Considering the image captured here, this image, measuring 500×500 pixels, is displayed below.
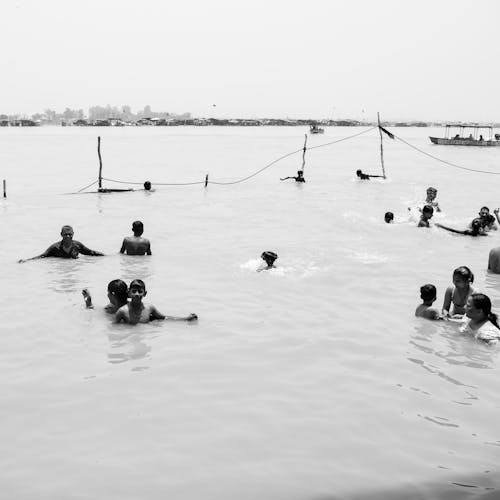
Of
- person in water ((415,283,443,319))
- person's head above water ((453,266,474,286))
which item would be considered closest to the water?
person in water ((415,283,443,319))

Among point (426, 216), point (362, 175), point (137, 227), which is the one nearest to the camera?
point (137, 227)

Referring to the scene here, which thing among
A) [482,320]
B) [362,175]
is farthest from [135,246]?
[362,175]

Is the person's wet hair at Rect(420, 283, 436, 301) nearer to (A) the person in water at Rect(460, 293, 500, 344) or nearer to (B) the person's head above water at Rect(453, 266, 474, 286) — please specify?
(B) the person's head above water at Rect(453, 266, 474, 286)

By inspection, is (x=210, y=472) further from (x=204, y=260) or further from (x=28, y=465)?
(x=204, y=260)

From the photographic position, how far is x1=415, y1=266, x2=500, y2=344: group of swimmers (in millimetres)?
7871

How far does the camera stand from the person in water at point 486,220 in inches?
661

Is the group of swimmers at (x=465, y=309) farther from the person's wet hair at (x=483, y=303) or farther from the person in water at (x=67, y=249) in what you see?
the person in water at (x=67, y=249)

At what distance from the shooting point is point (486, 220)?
667 inches

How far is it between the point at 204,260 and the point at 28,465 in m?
8.82

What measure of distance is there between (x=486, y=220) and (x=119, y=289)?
12372mm

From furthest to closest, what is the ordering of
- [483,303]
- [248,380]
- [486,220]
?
[486,220]
[483,303]
[248,380]

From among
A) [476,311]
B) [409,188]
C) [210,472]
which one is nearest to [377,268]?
[476,311]

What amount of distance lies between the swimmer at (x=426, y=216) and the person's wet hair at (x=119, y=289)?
11303 millimetres

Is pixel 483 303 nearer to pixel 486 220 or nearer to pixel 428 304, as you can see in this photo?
pixel 428 304
